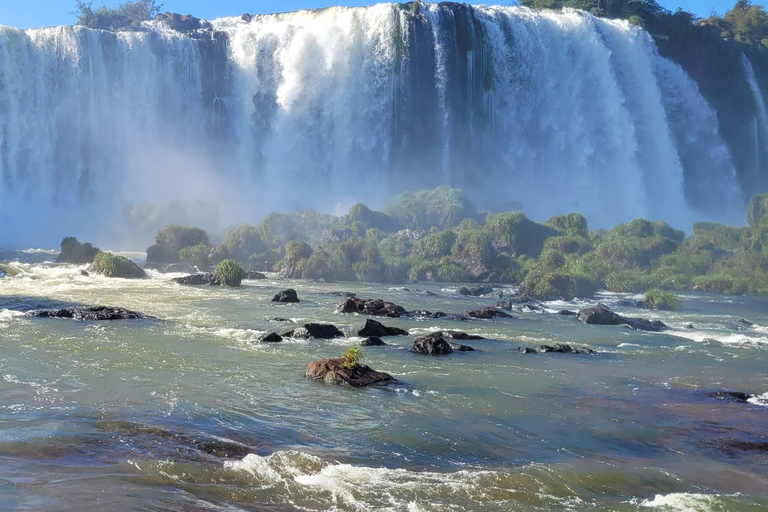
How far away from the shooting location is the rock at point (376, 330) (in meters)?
15.6

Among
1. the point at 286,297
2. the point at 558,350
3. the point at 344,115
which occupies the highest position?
the point at 344,115

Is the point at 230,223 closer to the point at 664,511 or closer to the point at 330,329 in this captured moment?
the point at 330,329

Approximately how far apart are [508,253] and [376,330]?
16592 millimetres

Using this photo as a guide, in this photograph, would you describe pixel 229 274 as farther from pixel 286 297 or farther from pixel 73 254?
pixel 73 254

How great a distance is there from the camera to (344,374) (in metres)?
11.2

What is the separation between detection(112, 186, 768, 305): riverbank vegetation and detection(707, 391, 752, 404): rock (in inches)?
567

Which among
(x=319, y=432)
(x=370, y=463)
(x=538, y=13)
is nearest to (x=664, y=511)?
(x=370, y=463)

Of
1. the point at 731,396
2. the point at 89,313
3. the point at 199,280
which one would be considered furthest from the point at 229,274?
the point at 731,396

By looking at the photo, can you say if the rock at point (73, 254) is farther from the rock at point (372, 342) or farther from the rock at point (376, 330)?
the rock at point (372, 342)

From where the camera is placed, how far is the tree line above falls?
94.6ft

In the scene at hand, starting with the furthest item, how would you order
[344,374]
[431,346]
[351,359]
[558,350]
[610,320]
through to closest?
[610,320]
[558,350]
[431,346]
[351,359]
[344,374]

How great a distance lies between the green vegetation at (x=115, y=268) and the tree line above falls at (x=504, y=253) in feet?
8.38

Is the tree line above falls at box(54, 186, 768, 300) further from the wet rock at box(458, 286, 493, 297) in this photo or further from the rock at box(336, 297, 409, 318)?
the rock at box(336, 297, 409, 318)

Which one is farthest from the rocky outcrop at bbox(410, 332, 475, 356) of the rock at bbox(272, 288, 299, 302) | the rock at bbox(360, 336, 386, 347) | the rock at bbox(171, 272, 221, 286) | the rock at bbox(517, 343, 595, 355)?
the rock at bbox(171, 272, 221, 286)
